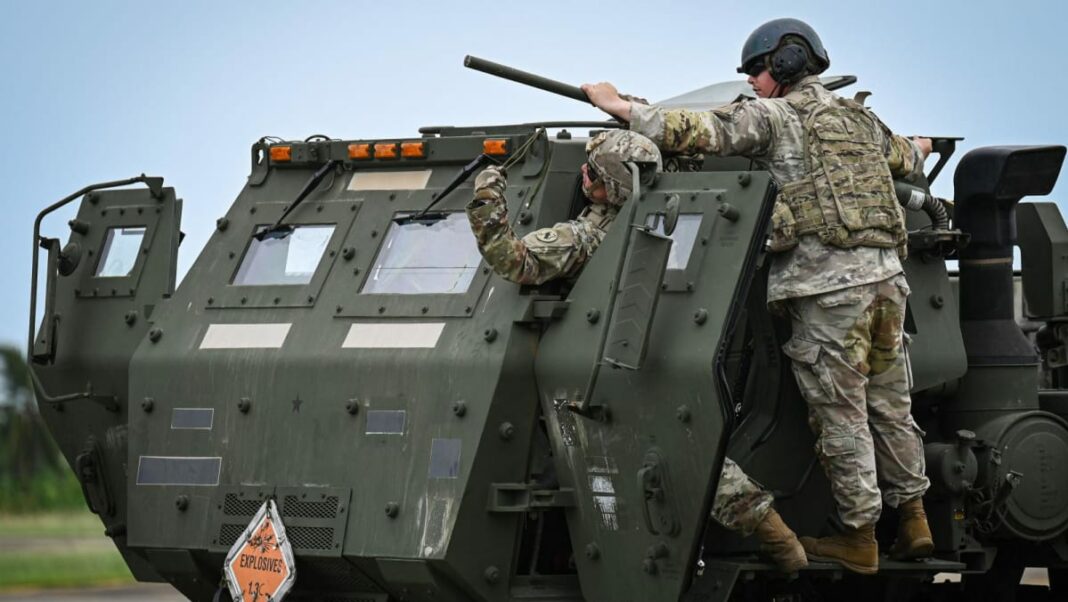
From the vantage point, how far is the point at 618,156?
8578 mm

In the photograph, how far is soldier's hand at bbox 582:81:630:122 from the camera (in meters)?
8.70

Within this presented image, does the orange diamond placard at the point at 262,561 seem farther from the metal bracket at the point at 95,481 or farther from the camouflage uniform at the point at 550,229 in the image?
the camouflage uniform at the point at 550,229

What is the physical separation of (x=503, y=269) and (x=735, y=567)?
5.00 ft

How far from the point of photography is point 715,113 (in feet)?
28.5

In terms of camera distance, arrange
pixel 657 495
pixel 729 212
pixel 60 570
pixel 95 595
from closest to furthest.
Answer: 1. pixel 657 495
2. pixel 729 212
3. pixel 95 595
4. pixel 60 570

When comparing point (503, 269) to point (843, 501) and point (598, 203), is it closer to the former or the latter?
point (598, 203)

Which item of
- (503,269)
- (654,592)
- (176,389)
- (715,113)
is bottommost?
(654,592)

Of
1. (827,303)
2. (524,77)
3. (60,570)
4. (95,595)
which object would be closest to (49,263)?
(524,77)

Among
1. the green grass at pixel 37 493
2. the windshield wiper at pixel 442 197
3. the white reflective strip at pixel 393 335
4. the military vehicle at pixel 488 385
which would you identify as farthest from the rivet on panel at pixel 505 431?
the green grass at pixel 37 493

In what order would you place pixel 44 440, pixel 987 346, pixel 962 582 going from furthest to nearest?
pixel 44 440, pixel 962 582, pixel 987 346

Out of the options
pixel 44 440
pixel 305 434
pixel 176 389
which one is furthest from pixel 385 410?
pixel 44 440

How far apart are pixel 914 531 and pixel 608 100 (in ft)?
7.41

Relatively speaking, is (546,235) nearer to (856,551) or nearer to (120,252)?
(856,551)

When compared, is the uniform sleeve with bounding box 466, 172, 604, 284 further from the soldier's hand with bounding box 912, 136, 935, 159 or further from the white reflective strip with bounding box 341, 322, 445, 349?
the soldier's hand with bounding box 912, 136, 935, 159
